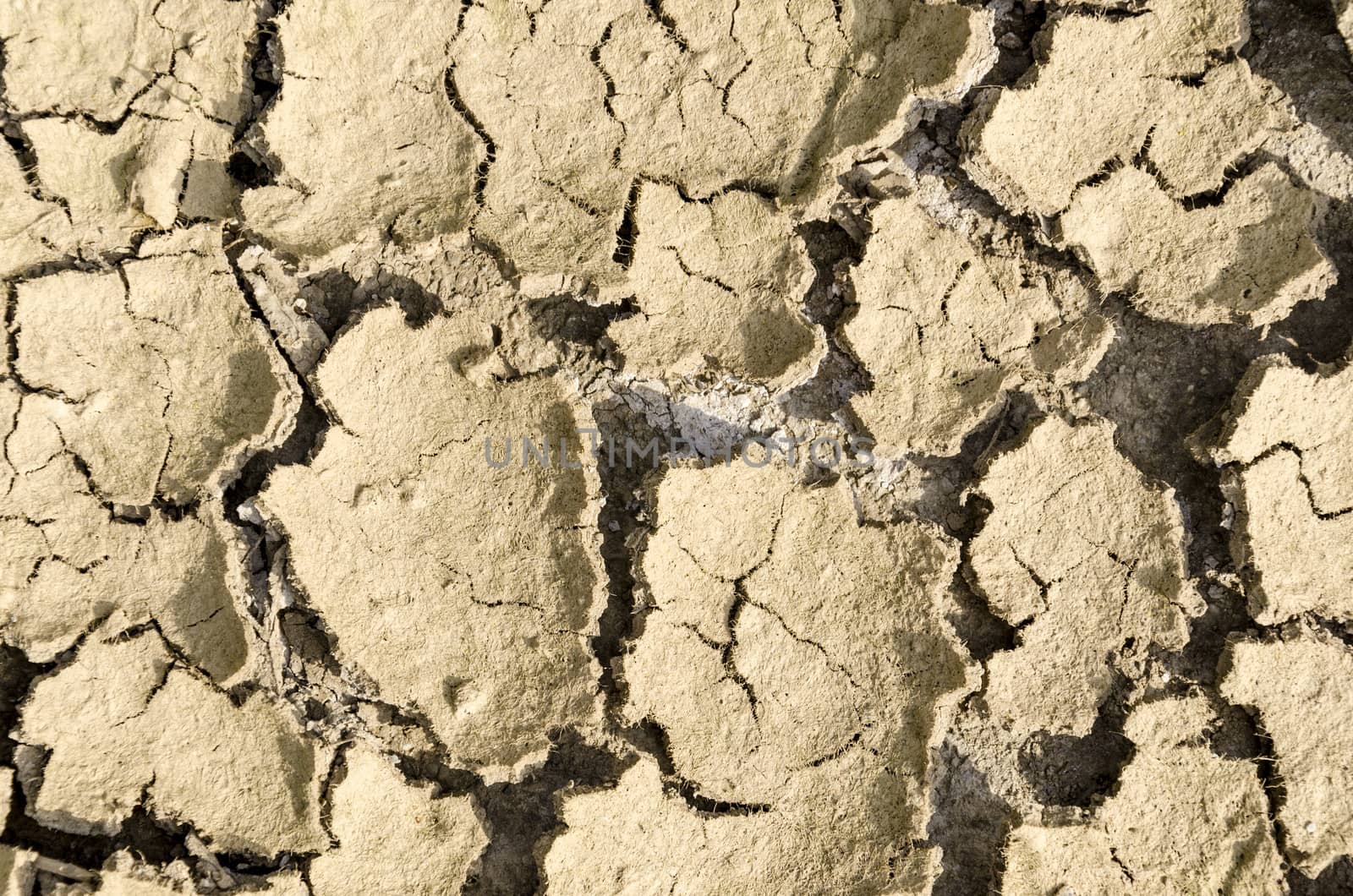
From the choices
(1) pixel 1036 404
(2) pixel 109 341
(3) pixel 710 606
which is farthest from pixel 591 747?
(2) pixel 109 341

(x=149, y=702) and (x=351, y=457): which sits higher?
(x=351, y=457)

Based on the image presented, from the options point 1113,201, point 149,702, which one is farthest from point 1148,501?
point 149,702

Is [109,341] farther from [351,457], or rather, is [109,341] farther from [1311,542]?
[1311,542]

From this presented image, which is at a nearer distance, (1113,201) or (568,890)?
(568,890)

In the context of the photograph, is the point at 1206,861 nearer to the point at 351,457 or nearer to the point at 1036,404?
the point at 1036,404

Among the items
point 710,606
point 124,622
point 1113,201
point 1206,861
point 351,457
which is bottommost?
point 1206,861

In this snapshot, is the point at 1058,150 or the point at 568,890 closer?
the point at 568,890
